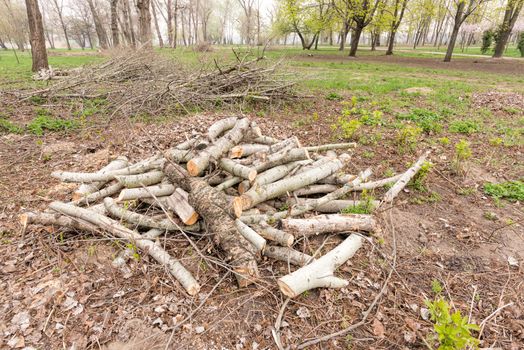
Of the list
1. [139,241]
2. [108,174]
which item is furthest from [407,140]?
[108,174]

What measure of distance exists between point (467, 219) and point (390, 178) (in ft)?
3.35

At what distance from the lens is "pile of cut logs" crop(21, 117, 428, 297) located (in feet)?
8.35

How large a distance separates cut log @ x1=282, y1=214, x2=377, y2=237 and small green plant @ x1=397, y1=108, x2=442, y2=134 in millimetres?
4402

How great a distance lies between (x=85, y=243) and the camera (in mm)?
2863

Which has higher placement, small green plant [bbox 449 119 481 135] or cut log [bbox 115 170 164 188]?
small green plant [bbox 449 119 481 135]

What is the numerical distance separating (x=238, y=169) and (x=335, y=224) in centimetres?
117

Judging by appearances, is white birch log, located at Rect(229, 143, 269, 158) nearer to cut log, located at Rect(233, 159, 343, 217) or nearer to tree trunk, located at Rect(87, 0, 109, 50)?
cut log, located at Rect(233, 159, 343, 217)

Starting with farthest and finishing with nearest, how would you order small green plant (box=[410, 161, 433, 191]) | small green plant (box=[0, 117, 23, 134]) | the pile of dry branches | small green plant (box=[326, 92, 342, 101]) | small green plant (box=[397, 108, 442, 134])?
1. small green plant (box=[326, 92, 342, 101])
2. the pile of dry branches
3. small green plant (box=[397, 108, 442, 134])
4. small green plant (box=[0, 117, 23, 134])
5. small green plant (box=[410, 161, 433, 191])

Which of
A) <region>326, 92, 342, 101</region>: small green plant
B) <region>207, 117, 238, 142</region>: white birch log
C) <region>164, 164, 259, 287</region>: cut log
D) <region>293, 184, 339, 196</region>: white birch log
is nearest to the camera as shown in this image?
<region>164, 164, 259, 287</region>: cut log

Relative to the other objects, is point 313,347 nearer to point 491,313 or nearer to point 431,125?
point 491,313

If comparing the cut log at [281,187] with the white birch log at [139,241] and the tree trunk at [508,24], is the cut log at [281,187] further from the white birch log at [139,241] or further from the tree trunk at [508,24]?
the tree trunk at [508,24]

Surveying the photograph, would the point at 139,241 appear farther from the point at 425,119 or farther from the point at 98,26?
the point at 98,26

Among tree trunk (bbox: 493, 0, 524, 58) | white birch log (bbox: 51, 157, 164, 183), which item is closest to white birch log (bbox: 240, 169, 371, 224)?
white birch log (bbox: 51, 157, 164, 183)

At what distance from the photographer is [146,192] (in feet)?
10.3
